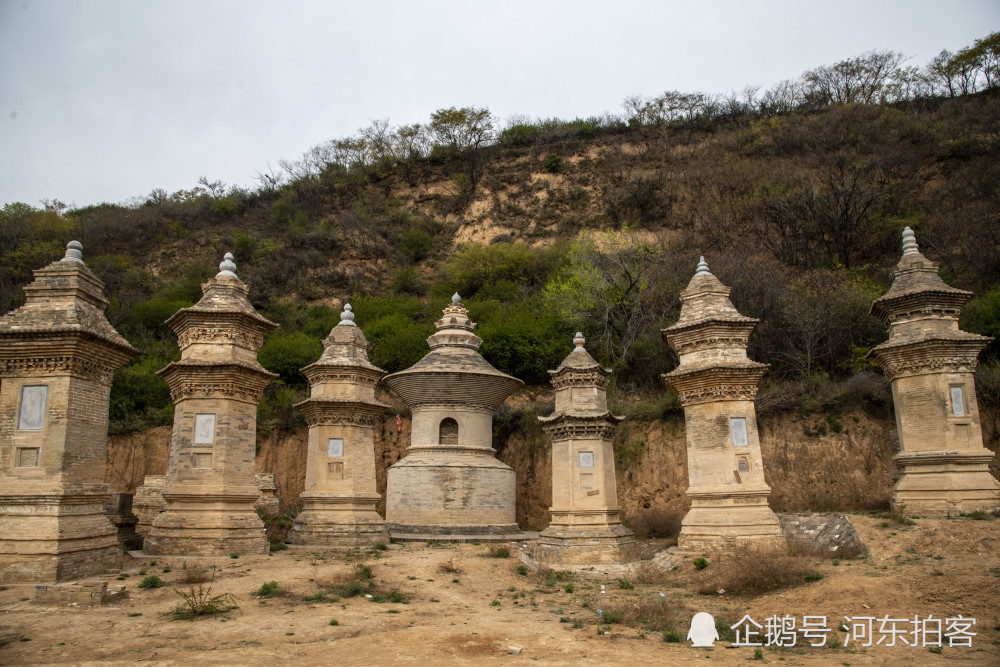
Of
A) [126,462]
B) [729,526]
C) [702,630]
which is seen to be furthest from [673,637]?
[126,462]

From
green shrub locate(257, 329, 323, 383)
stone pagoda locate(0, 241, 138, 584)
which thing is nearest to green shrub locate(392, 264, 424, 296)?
green shrub locate(257, 329, 323, 383)

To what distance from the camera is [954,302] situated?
15016 mm

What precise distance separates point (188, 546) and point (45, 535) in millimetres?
3208

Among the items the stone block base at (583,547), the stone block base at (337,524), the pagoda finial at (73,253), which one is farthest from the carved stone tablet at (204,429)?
the stone block base at (583,547)

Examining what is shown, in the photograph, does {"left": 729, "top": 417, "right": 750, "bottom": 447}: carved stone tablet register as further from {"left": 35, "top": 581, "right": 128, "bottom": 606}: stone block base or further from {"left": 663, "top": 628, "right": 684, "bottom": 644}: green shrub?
{"left": 35, "top": 581, "right": 128, "bottom": 606}: stone block base

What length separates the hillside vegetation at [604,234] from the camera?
25.7 meters

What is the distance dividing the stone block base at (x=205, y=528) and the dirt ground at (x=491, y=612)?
55cm

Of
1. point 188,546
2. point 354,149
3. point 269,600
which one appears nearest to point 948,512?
point 269,600

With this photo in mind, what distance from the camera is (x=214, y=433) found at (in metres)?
14.9

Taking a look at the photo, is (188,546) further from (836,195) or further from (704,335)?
(836,195)

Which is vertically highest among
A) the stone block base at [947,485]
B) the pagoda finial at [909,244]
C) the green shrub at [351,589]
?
the pagoda finial at [909,244]

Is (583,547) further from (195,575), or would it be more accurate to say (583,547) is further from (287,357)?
(287,357)

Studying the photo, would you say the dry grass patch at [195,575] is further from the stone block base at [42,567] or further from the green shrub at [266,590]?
the stone block base at [42,567]

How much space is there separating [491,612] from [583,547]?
467 centimetres
